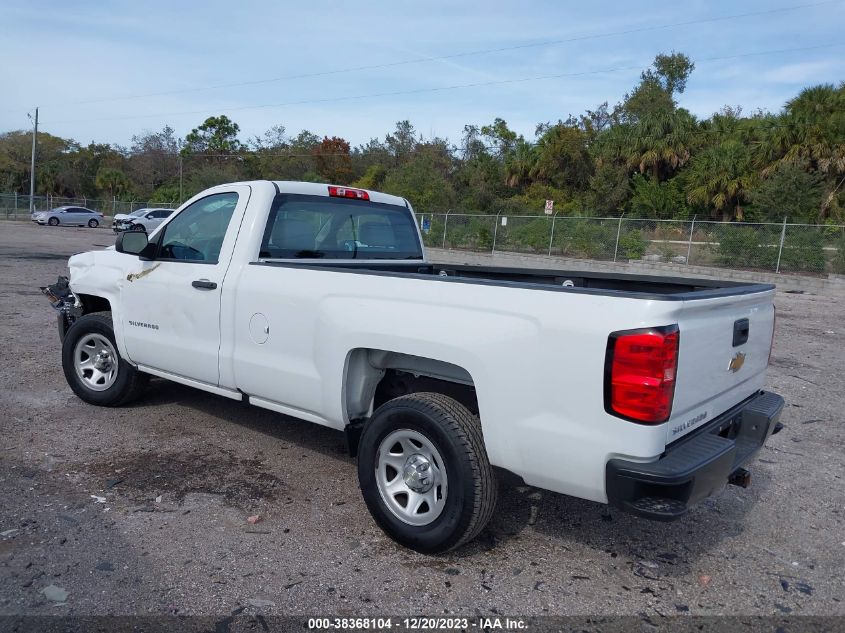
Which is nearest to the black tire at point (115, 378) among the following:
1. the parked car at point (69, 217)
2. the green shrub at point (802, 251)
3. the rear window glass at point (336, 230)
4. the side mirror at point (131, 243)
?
the side mirror at point (131, 243)

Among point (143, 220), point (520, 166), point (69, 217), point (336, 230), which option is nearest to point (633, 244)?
point (336, 230)

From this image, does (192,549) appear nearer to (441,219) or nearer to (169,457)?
(169,457)

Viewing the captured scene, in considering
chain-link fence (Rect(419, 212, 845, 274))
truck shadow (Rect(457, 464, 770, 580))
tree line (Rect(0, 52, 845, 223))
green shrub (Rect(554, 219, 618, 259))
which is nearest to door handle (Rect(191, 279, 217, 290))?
truck shadow (Rect(457, 464, 770, 580))

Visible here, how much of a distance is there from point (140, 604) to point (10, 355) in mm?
5564

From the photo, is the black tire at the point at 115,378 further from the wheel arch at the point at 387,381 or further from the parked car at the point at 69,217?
the parked car at the point at 69,217

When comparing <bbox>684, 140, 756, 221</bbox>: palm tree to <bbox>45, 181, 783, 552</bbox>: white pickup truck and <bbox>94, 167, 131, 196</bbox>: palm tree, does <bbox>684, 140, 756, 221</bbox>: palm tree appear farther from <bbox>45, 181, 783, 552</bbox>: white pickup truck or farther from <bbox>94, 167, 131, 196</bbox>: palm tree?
<bbox>94, 167, 131, 196</bbox>: palm tree

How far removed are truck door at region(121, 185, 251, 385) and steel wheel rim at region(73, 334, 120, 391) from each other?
0.48 metres

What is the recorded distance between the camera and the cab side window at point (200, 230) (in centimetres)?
488

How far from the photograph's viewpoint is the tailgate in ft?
9.98

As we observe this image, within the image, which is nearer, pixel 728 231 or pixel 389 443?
pixel 389 443

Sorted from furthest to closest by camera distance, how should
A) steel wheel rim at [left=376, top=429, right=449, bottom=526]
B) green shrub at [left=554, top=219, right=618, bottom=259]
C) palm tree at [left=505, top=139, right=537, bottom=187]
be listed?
1. palm tree at [left=505, top=139, right=537, bottom=187]
2. green shrub at [left=554, top=219, right=618, bottom=259]
3. steel wheel rim at [left=376, top=429, right=449, bottom=526]

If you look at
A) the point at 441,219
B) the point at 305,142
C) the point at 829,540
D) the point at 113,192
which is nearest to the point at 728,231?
the point at 441,219

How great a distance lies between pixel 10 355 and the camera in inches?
297

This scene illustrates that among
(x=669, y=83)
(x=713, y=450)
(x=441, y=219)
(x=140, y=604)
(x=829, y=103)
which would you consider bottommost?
(x=140, y=604)
